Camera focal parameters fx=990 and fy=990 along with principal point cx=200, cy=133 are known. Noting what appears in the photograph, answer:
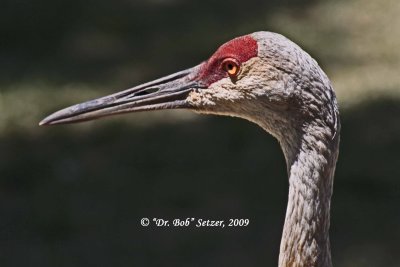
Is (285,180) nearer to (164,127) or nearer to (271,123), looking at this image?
(164,127)

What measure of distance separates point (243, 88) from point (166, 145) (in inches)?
135

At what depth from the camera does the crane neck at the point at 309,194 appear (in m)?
3.94

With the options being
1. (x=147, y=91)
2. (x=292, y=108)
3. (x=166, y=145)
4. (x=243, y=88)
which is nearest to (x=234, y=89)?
(x=243, y=88)

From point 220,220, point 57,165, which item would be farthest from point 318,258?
point 57,165

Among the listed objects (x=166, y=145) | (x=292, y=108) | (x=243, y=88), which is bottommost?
(x=292, y=108)

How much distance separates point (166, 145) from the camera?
7453 millimetres

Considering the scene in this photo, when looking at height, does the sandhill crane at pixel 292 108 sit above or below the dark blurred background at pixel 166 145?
below

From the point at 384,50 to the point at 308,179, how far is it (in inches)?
185

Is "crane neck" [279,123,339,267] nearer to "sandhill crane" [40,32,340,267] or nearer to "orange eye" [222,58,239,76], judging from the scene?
"sandhill crane" [40,32,340,267]

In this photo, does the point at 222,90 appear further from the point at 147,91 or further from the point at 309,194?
the point at 309,194

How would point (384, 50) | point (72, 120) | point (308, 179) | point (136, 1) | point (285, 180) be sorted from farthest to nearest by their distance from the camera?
point (136, 1) → point (384, 50) → point (285, 180) → point (72, 120) → point (308, 179)

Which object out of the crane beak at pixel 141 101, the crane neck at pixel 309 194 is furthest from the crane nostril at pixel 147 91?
the crane neck at pixel 309 194

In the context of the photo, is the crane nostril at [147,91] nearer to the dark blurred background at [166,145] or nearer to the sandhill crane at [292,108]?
the sandhill crane at [292,108]

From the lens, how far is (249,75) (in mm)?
4047
